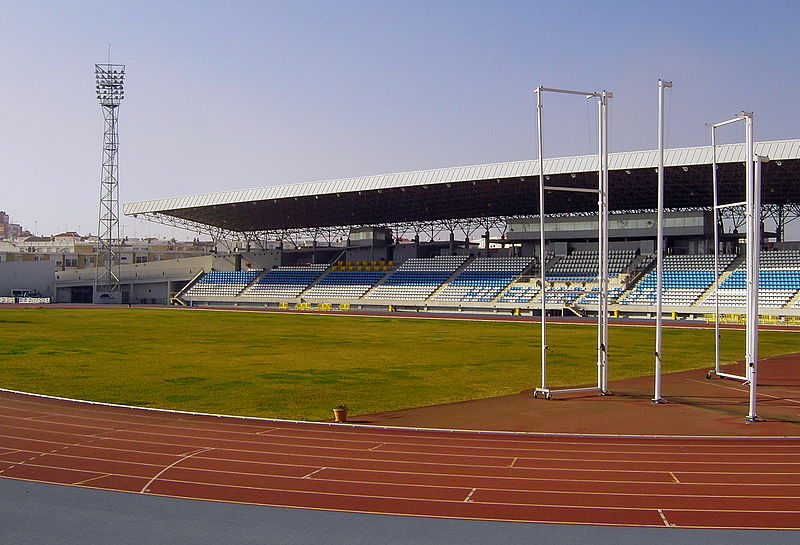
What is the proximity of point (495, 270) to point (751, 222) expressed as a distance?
5436 centimetres

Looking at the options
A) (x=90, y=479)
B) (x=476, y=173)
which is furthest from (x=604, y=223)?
(x=476, y=173)

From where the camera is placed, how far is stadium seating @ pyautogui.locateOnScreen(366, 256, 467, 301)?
72062 millimetres

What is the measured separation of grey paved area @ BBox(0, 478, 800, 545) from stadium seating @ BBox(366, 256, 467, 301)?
2402 inches

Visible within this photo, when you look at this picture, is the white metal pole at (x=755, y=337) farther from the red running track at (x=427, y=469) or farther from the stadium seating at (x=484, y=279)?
the stadium seating at (x=484, y=279)

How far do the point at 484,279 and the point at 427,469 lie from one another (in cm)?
5936

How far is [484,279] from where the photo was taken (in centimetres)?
7031

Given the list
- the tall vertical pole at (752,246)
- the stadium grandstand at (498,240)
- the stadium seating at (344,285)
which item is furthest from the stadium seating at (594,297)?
the tall vertical pole at (752,246)

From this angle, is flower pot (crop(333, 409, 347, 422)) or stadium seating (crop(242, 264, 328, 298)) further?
stadium seating (crop(242, 264, 328, 298))

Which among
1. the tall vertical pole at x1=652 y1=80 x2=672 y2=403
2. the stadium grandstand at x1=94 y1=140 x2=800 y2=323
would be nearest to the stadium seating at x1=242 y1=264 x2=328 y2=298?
the stadium grandstand at x1=94 y1=140 x2=800 y2=323

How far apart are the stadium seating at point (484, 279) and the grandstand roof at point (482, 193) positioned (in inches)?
181

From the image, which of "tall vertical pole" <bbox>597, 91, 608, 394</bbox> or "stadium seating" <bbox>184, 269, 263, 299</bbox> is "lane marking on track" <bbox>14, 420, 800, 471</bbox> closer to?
"tall vertical pole" <bbox>597, 91, 608, 394</bbox>

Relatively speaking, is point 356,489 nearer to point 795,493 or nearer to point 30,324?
point 795,493

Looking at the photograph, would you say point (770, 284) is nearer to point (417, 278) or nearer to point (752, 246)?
point (417, 278)

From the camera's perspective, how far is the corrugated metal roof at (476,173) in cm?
4666
